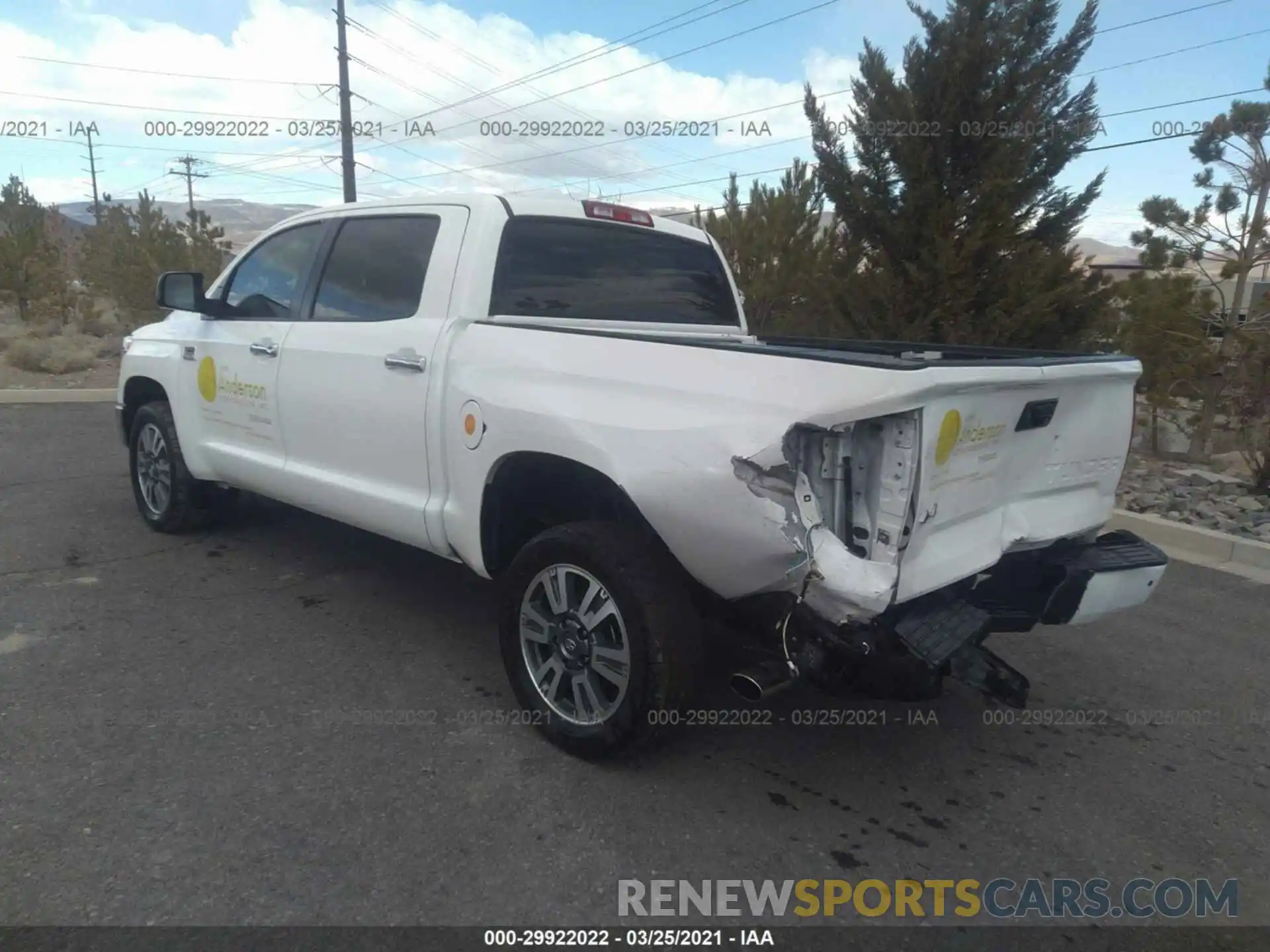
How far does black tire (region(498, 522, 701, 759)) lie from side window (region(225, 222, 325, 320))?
223 cm

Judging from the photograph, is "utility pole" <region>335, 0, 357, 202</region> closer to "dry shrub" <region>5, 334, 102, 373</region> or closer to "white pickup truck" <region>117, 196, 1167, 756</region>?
"dry shrub" <region>5, 334, 102, 373</region>

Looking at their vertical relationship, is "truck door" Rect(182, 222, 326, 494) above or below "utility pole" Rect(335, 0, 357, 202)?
below

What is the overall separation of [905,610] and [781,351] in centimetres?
85

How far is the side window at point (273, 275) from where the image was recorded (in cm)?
450

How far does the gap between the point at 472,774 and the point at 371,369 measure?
174 centimetres

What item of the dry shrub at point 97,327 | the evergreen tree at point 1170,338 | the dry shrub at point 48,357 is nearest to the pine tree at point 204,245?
the dry shrub at point 97,327

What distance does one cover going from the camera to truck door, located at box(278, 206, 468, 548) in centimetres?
367

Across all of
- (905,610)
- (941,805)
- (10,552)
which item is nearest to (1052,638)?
(941,805)

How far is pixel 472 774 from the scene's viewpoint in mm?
3039

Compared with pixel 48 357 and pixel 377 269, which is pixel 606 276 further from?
pixel 48 357

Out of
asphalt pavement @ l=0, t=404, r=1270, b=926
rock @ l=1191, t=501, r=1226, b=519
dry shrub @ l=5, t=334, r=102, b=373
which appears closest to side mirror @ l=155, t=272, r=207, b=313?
asphalt pavement @ l=0, t=404, r=1270, b=926

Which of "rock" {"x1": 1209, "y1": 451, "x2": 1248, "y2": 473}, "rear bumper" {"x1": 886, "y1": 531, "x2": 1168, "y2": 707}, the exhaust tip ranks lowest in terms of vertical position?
"rock" {"x1": 1209, "y1": 451, "x2": 1248, "y2": 473}

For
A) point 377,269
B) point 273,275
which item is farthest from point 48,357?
point 377,269

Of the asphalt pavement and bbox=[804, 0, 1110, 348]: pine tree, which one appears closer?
the asphalt pavement
